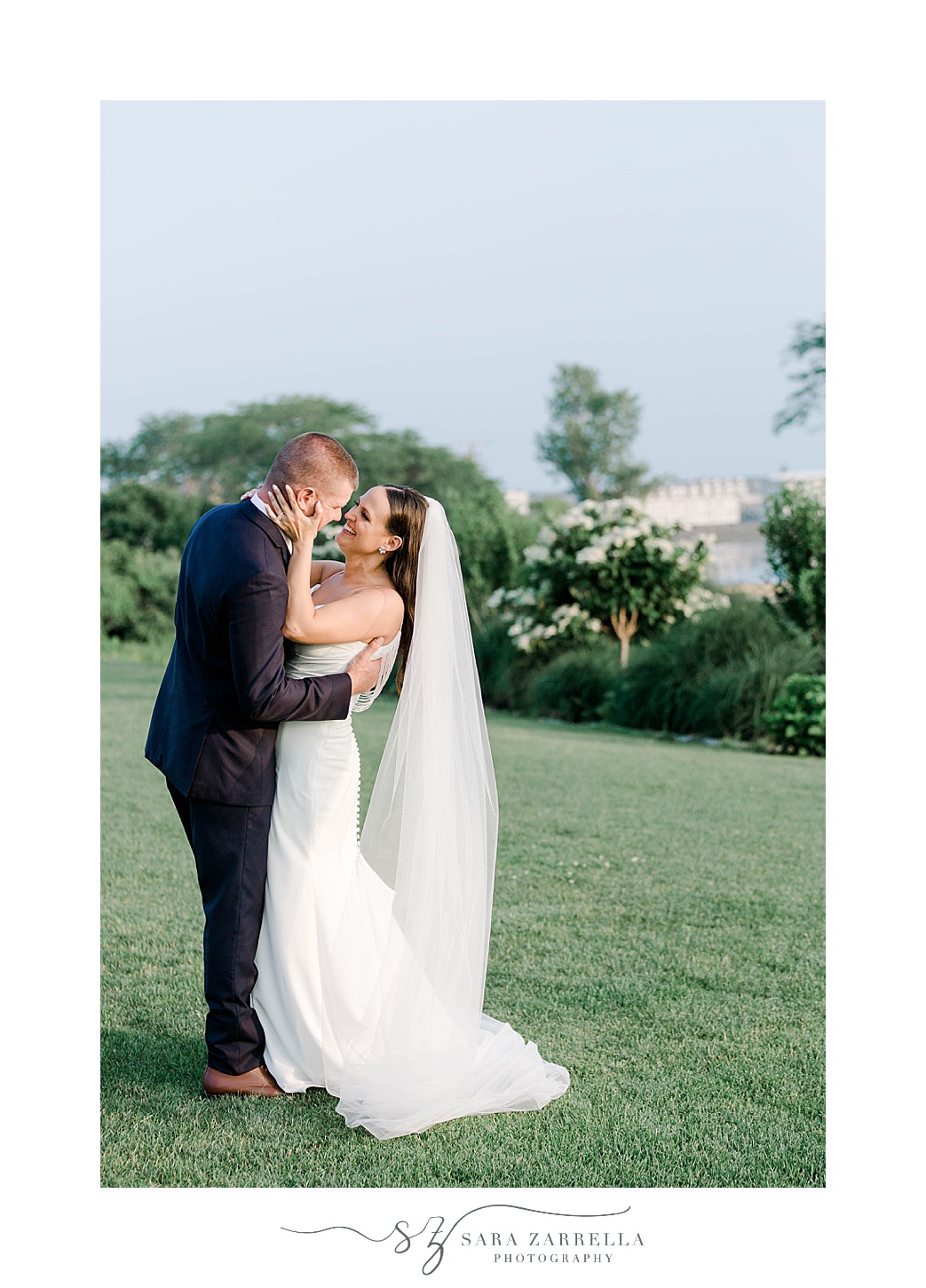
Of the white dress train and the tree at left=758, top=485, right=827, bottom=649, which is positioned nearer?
the white dress train

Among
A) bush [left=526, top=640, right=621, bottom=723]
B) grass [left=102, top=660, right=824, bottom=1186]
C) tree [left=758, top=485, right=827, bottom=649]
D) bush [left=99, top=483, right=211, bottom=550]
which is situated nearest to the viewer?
grass [left=102, top=660, right=824, bottom=1186]

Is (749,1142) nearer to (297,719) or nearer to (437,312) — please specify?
(297,719)

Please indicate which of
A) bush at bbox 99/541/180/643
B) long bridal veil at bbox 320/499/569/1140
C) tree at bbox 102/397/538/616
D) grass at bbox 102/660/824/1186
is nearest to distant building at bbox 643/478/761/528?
tree at bbox 102/397/538/616

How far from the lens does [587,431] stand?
36.0 m

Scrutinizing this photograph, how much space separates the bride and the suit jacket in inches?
3.8

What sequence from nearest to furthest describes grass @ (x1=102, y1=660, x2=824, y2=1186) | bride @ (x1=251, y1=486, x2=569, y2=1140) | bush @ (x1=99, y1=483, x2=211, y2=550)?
grass @ (x1=102, y1=660, x2=824, y2=1186)
bride @ (x1=251, y1=486, x2=569, y2=1140)
bush @ (x1=99, y1=483, x2=211, y2=550)

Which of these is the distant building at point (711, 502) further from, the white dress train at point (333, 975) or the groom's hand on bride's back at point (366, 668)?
the white dress train at point (333, 975)

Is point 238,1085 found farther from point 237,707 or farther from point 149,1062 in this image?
point 237,707

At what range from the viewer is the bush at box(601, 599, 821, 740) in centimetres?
1174

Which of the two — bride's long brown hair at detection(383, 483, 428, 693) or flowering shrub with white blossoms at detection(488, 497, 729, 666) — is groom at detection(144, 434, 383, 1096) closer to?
bride's long brown hair at detection(383, 483, 428, 693)

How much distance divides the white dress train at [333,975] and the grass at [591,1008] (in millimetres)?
135

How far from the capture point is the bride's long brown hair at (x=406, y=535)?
11.6 ft

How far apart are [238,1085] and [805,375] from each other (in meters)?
15.1
